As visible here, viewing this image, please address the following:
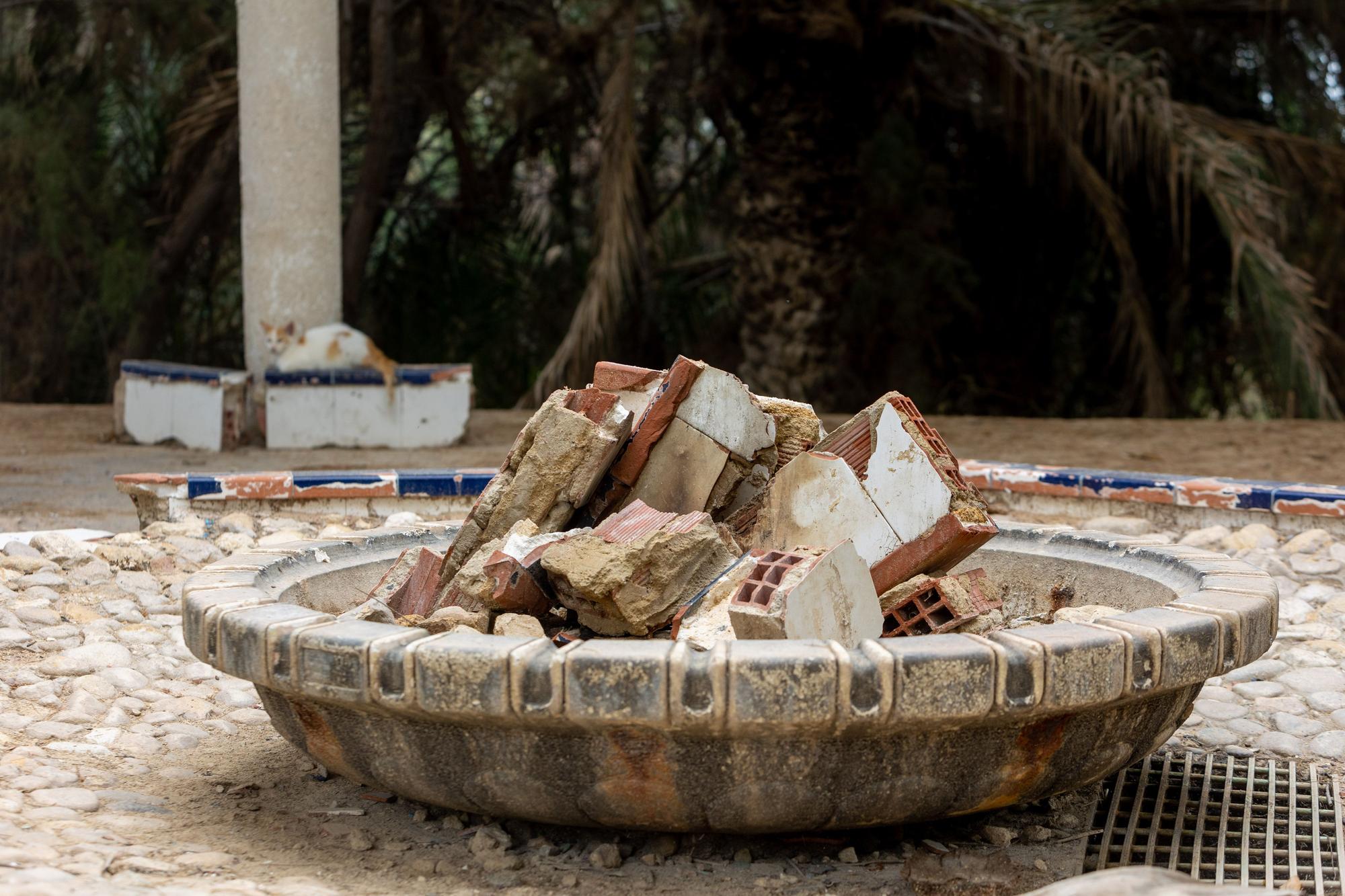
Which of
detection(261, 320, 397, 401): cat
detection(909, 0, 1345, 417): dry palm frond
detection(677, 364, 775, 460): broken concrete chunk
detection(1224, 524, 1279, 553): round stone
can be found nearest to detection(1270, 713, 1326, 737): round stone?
detection(677, 364, 775, 460): broken concrete chunk

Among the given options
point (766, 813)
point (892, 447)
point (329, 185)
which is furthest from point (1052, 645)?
point (329, 185)

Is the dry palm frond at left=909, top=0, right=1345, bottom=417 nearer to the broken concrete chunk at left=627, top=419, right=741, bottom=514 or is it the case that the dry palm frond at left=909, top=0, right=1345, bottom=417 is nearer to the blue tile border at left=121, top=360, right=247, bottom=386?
the blue tile border at left=121, top=360, right=247, bottom=386

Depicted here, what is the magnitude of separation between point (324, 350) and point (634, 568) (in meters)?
5.25

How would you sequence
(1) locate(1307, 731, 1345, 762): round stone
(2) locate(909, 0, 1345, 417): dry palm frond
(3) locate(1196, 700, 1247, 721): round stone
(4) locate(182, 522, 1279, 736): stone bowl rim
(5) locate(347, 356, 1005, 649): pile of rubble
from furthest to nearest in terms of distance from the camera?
(2) locate(909, 0, 1345, 417): dry palm frond
(3) locate(1196, 700, 1247, 721): round stone
(1) locate(1307, 731, 1345, 762): round stone
(5) locate(347, 356, 1005, 649): pile of rubble
(4) locate(182, 522, 1279, 736): stone bowl rim

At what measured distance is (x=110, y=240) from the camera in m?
9.91

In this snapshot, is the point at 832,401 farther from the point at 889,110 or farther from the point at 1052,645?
the point at 1052,645

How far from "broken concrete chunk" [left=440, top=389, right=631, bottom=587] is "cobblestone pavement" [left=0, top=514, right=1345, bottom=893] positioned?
496 mm

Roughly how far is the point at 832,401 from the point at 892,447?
630 centimetres

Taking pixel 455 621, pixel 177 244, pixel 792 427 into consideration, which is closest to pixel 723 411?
pixel 792 427

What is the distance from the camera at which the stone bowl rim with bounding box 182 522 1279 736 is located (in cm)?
173

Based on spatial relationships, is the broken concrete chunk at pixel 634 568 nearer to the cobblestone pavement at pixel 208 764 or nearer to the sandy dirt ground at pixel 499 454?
the cobblestone pavement at pixel 208 764

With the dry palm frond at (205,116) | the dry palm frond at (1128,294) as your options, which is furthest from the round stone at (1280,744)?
the dry palm frond at (205,116)

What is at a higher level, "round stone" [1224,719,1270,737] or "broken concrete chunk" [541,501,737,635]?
"broken concrete chunk" [541,501,737,635]

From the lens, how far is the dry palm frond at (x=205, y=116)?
8.50 m
